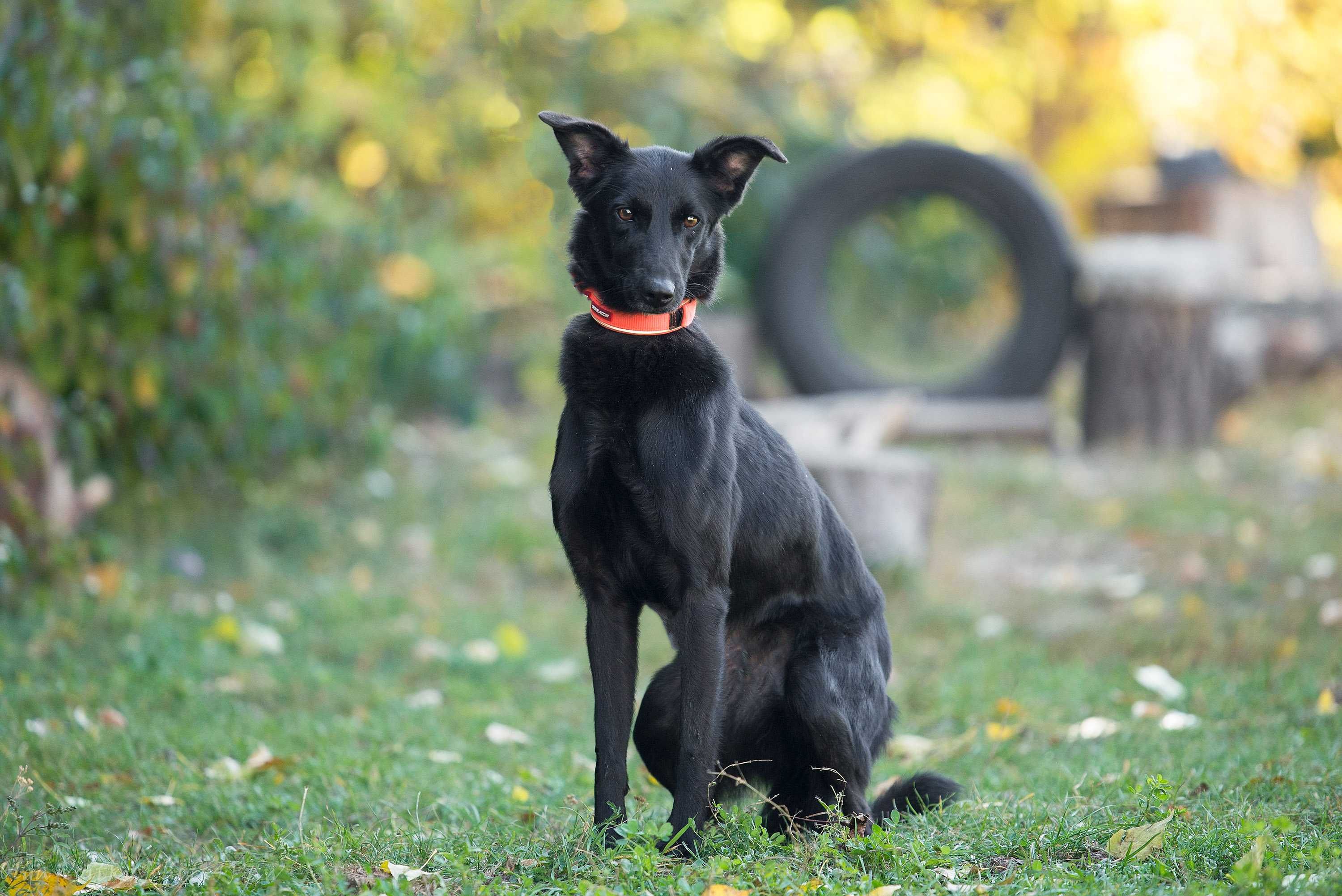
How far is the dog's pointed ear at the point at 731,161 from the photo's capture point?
2.85 meters

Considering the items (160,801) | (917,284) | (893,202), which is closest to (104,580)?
(160,801)

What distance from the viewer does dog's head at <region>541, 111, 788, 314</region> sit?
273cm

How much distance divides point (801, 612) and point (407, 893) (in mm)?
1099

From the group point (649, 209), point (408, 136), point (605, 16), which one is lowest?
point (649, 209)

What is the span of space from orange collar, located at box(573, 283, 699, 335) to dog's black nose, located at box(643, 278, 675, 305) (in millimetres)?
89

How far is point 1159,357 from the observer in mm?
8445

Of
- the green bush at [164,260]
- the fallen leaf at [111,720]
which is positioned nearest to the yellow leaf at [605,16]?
the green bush at [164,260]

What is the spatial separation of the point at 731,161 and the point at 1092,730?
227cm

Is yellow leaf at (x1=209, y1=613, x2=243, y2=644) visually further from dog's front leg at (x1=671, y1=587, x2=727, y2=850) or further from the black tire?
the black tire

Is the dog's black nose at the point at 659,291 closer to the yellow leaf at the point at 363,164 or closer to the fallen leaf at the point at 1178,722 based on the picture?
the fallen leaf at the point at 1178,722

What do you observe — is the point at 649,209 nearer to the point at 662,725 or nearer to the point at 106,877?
the point at 662,725

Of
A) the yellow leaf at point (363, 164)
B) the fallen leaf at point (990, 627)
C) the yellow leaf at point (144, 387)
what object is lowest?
the fallen leaf at point (990, 627)

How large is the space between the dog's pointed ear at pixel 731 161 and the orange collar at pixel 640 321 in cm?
33

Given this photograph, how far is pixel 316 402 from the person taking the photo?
607cm
